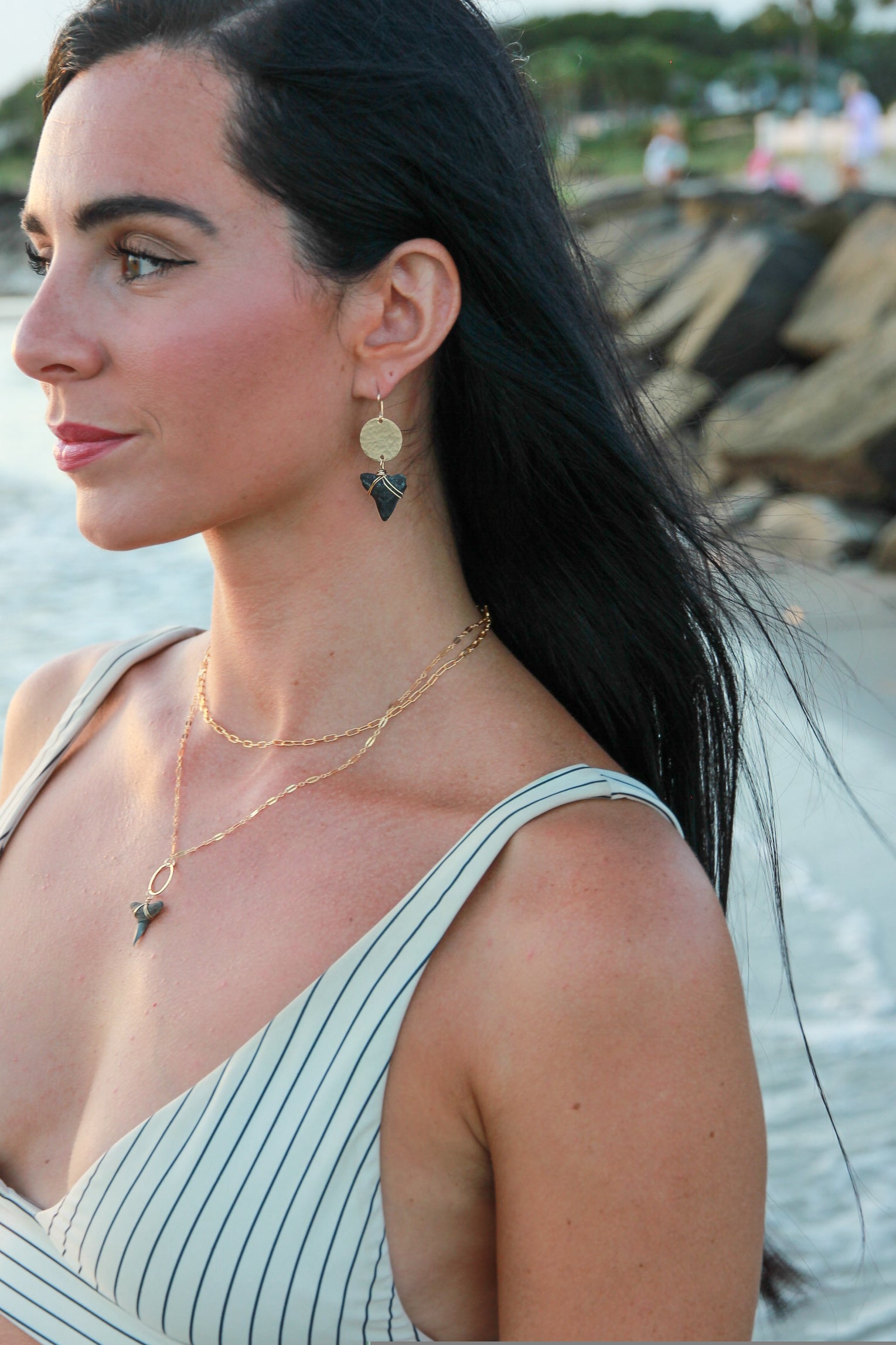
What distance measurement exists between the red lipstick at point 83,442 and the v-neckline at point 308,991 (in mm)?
556

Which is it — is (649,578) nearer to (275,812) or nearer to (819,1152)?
(275,812)

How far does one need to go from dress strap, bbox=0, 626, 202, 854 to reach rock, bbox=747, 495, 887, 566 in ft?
18.5

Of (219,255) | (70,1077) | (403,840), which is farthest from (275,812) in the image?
(219,255)

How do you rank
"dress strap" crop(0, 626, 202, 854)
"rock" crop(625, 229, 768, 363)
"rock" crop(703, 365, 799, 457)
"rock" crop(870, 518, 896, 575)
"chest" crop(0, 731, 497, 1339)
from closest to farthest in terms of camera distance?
"chest" crop(0, 731, 497, 1339), "dress strap" crop(0, 626, 202, 854), "rock" crop(870, 518, 896, 575), "rock" crop(703, 365, 799, 457), "rock" crop(625, 229, 768, 363)

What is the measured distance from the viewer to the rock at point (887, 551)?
779cm

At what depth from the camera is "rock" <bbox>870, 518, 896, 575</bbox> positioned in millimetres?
7785

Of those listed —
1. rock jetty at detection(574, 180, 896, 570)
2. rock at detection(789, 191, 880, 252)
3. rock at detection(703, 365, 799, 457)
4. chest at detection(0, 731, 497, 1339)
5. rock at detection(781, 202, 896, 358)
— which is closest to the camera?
chest at detection(0, 731, 497, 1339)

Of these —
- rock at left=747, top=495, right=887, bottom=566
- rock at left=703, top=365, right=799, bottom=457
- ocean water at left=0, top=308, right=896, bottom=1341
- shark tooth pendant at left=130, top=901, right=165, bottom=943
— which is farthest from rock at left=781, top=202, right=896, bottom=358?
shark tooth pendant at left=130, top=901, right=165, bottom=943

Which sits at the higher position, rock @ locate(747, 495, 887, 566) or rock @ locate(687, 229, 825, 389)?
rock @ locate(687, 229, 825, 389)

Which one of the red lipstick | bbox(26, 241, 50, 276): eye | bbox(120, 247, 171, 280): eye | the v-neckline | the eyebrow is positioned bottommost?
the v-neckline

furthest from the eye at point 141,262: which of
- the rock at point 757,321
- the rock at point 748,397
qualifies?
the rock at point 757,321

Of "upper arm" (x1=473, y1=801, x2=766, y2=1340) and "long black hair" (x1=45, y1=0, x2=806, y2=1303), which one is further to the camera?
"long black hair" (x1=45, y1=0, x2=806, y2=1303)

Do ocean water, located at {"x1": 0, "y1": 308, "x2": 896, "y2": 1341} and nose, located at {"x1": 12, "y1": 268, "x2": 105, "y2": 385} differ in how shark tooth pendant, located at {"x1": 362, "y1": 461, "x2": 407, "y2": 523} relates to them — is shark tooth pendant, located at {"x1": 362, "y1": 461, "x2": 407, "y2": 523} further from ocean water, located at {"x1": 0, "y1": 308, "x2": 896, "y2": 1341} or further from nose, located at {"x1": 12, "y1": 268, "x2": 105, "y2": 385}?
ocean water, located at {"x1": 0, "y1": 308, "x2": 896, "y2": 1341}

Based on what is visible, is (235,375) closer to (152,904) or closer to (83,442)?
(83,442)
